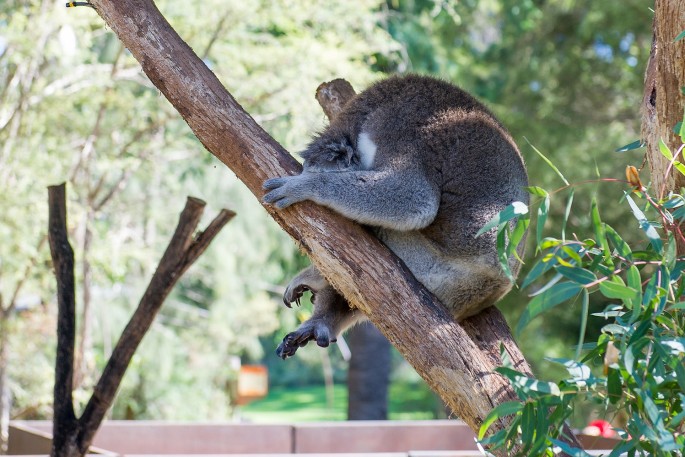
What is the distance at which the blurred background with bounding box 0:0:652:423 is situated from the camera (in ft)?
17.3

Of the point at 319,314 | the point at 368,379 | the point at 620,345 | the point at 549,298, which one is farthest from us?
the point at 368,379

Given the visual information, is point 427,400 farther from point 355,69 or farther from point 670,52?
point 670,52

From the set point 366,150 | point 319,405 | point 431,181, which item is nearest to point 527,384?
point 431,181

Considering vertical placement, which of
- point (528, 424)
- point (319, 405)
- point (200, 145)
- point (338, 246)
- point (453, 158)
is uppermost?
point (200, 145)

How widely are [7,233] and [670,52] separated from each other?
12.9ft

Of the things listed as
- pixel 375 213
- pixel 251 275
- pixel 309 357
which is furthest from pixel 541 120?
pixel 309 357

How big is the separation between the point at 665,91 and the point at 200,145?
4.34m

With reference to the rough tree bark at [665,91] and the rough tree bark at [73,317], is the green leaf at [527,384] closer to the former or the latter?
the rough tree bark at [665,91]

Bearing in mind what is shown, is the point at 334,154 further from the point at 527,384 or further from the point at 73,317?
the point at 73,317

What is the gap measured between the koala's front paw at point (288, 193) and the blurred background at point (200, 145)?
2.20 ft

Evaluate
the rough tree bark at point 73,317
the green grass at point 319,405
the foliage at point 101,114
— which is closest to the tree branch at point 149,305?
the rough tree bark at point 73,317

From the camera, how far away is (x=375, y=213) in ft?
6.88

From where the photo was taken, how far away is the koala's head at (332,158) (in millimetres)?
2213

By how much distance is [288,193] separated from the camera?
200cm
